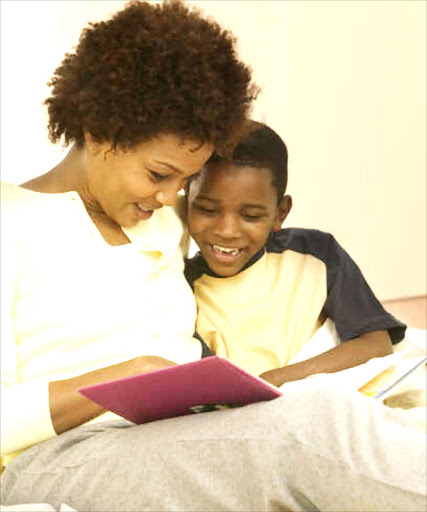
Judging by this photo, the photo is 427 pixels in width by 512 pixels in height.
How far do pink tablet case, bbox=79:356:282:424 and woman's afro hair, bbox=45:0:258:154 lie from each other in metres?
0.38

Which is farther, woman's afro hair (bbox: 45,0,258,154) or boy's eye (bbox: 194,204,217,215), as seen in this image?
boy's eye (bbox: 194,204,217,215)

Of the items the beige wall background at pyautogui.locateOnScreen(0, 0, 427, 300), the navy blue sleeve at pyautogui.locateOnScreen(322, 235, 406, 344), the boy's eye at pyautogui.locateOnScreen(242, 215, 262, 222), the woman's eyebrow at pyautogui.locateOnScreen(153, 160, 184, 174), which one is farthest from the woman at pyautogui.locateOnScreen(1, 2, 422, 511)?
the beige wall background at pyautogui.locateOnScreen(0, 0, 427, 300)

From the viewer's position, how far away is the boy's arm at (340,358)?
1.32 metres

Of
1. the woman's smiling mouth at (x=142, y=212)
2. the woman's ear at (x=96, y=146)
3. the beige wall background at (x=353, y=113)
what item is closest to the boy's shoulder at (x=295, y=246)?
the woman's smiling mouth at (x=142, y=212)

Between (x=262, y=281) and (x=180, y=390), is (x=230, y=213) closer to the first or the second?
(x=262, y=281)

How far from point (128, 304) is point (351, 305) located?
412mm

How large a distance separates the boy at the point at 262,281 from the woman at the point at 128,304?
8cm

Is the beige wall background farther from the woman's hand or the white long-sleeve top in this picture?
the woman's hand

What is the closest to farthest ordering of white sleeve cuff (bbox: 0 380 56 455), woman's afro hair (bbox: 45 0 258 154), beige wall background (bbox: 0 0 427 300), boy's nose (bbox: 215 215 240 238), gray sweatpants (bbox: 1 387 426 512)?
gray sweatpants (bbox: 1 387 426 512) < white sleeve cuff (bbox: 0 380 56 455) < woman's afro hair (bbox: 45 0 258 154) < boy's nose (bbox: 215 215 240 238) < beige wall background (bbox: 0 0 427 300)

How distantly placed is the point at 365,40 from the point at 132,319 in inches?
67.2

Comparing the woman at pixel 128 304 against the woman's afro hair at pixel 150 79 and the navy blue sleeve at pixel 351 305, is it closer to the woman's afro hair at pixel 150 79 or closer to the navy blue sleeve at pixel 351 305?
the woman's afro hair at pixel 150 79

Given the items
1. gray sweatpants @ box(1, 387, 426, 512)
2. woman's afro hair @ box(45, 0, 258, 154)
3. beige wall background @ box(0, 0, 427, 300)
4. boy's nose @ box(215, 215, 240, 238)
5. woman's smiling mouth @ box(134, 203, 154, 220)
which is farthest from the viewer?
beige wall background @ box(0, 0, 427, 300)

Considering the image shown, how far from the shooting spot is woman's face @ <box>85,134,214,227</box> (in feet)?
3.95

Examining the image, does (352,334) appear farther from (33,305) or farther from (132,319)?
(33,305)
